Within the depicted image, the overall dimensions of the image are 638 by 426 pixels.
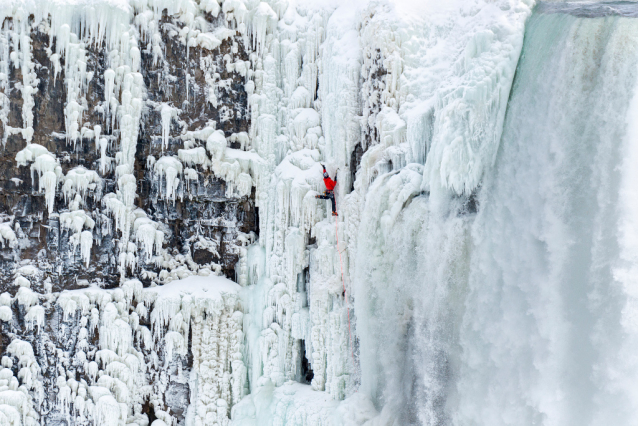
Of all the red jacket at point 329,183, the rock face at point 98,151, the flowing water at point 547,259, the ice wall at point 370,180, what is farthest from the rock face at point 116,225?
the flowing water at point 547,259

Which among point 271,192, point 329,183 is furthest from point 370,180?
point 271,192

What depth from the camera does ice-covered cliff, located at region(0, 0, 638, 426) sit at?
5961mm

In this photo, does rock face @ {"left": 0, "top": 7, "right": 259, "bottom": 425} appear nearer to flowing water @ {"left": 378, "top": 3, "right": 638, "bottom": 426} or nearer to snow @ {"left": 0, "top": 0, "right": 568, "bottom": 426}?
snow @ {"left": 0, "top": 0, "right": 568, "bottom": 426}

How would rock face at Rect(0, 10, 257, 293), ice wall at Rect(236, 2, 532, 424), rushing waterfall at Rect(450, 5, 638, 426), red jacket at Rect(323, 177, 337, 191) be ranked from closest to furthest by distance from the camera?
rushing waterfall at Rect(450, 5, 638, 426) → ice wall at Rect(236, 2, 532, 424) → red jacket at Rect(323, 177, 337, 191) → rock face at Rect(0, 10, 257, 293)

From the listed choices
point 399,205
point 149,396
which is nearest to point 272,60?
point 399,205

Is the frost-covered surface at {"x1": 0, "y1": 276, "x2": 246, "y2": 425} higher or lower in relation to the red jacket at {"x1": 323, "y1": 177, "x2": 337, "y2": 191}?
lower

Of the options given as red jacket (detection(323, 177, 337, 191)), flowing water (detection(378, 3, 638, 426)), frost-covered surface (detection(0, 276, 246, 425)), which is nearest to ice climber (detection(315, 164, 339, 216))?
red jacket (detection(323, 177, 337, 191))

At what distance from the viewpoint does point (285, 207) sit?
28.3 ft

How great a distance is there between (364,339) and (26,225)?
19.0 feet

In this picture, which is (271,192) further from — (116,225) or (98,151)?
(98,151)

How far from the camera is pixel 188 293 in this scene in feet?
30.0

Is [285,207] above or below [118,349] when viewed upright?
above

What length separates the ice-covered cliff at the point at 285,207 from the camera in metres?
5.96

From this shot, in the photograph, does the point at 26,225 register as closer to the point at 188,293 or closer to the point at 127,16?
the point at 188,293
